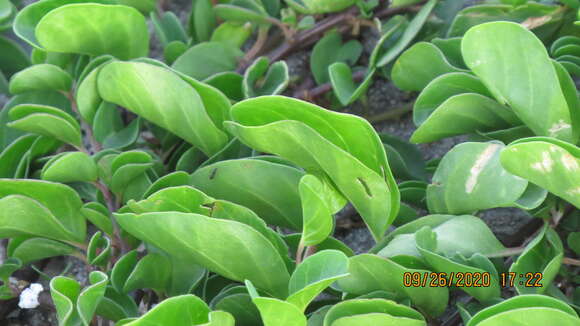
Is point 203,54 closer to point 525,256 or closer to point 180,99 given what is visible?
point 180,99

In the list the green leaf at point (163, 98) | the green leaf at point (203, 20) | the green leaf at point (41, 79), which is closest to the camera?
the green leaf at point (163, 98)

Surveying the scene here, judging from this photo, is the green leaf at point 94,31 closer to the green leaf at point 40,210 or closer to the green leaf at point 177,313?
the green leaf at point 40,210

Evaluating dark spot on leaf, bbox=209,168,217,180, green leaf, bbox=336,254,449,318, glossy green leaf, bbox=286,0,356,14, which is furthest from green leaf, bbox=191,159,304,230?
glossy green leaf, bbox=286,0,356,14

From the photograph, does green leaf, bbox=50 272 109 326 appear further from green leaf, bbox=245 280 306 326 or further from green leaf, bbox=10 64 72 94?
green leaf, bbox=10 64 72 94

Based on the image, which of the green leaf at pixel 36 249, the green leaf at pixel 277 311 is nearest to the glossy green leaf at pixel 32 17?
the green leaf at pixel 36 249

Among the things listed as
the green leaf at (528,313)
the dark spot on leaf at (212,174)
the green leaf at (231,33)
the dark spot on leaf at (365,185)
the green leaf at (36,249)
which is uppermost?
the dark spot on leaf at (365,185)

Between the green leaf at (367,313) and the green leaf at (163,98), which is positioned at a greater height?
the green leaf at (163,98)
